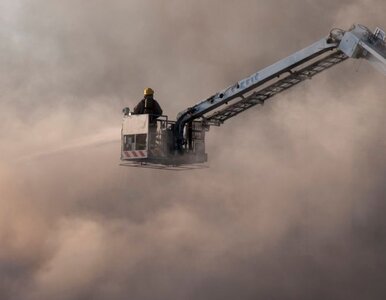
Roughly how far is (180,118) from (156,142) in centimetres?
127

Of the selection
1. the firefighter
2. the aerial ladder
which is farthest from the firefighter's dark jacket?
the aerial ladder

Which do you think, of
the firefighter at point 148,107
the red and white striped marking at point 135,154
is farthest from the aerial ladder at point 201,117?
the firefighter at point 148,107

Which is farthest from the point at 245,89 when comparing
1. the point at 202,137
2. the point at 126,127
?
the point at 126,127

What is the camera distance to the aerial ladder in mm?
17312

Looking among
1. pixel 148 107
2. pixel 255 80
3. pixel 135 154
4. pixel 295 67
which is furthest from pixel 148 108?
pixel 295 67

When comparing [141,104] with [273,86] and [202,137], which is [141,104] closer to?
[202,137]

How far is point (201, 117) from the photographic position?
65.7 feet

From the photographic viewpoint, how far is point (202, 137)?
1998 cm

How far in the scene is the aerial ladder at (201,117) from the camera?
56.8ft

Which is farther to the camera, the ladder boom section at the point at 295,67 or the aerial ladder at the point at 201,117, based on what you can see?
the aerial ladder at the point at 201,117

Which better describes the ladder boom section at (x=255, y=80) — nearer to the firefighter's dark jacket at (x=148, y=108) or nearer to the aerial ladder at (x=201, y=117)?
the aerial ladder at (x=201, y=117)

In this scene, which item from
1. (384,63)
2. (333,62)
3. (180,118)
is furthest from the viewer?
(180,118)

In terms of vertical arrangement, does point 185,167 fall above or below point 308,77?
below

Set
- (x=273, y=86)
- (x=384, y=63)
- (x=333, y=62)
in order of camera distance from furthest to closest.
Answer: (x=273, y=86)
(x=333, y=62)
(x=384, y=63)
